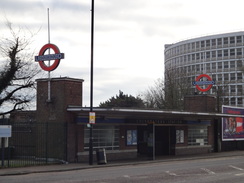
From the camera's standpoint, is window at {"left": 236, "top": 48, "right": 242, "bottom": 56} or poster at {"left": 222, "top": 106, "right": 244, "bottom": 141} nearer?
poster at {"left": 222, "top": 106, "right": 244, "bottom": 141}

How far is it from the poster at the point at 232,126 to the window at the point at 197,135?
2408 millimetres

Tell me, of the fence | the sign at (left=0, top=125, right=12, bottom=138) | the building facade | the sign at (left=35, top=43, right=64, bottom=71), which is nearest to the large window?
the fence

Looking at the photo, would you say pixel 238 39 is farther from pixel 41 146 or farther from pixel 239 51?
pixel 41 146

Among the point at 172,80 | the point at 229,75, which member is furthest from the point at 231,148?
the point at 229,75

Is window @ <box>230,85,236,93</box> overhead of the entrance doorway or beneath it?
overhead

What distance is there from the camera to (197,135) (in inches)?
1523

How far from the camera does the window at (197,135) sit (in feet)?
124

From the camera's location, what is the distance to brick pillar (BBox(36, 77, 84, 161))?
2696 cm

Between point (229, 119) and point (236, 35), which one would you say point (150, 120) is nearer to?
point (229, 119)

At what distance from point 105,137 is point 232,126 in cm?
1747

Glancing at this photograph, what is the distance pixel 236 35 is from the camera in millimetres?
101875

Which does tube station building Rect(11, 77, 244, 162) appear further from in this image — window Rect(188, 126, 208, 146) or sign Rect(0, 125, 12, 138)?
sign Rect(0, 125, 12, 138)

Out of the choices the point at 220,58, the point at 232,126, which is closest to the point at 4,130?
the point at 232,126

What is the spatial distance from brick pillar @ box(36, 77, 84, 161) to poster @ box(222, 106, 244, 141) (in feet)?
59.6
